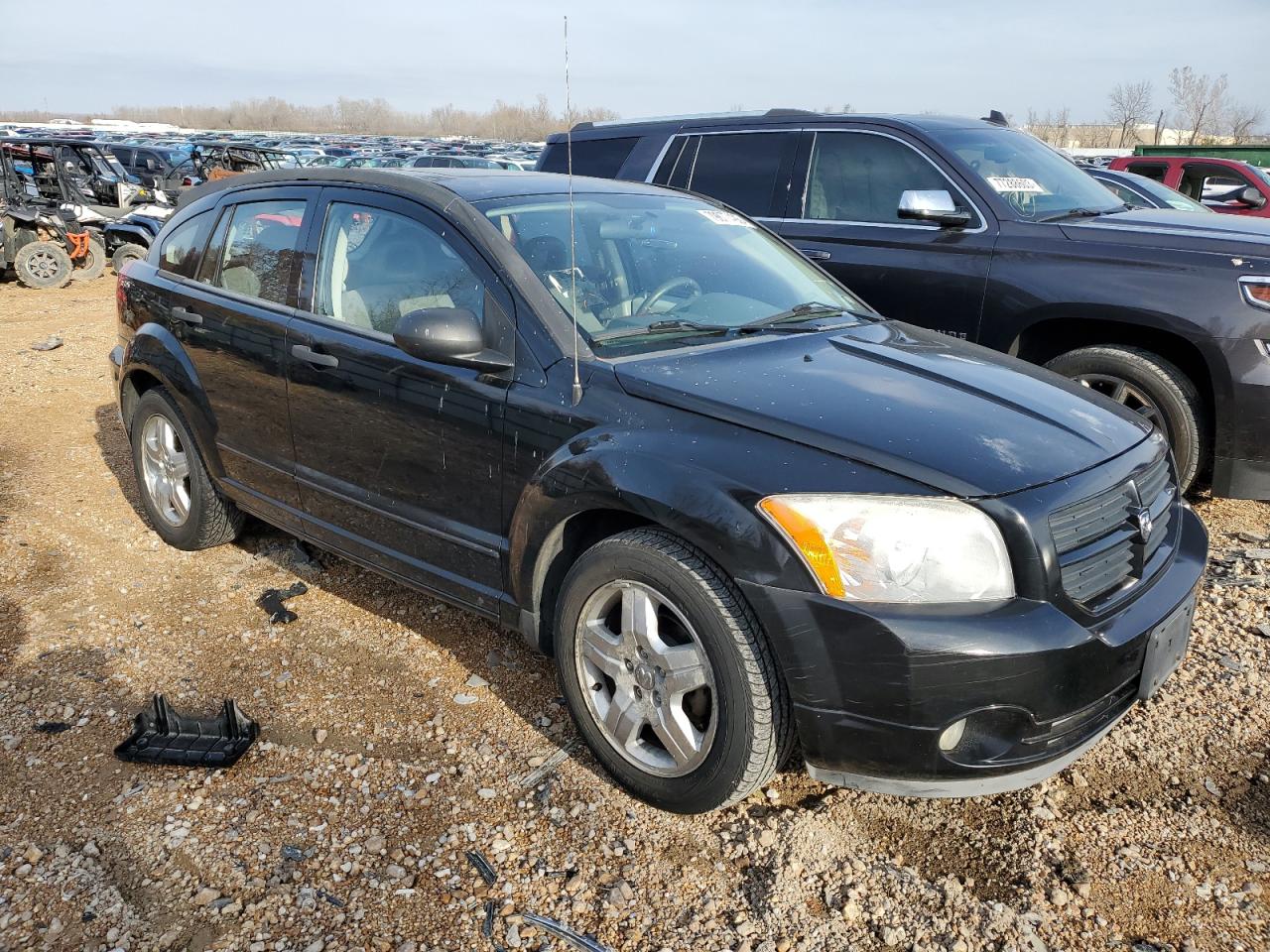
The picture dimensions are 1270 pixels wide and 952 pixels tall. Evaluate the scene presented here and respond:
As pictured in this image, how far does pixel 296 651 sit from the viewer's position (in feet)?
12.3

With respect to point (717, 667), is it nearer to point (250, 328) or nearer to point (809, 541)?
point (809, 541)

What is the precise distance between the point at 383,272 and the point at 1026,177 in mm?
3752

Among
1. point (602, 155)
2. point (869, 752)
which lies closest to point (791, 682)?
point (869, 752)

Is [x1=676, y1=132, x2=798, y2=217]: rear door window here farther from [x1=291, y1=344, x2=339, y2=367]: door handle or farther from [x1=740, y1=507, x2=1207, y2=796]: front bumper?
[x1=740, y1=507, x2=1207, y2=796]: front bumper

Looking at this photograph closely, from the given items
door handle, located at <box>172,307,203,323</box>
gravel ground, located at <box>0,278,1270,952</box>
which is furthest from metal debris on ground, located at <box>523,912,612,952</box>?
door handle, located at <box>172,307,203,323</box>

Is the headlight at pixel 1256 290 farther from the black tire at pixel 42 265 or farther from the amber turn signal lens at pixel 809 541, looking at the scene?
the black tire at pixel 42 265

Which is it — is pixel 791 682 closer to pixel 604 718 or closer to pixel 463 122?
A: pixel 604 718

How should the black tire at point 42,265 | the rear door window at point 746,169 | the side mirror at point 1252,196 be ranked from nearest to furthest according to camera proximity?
the rear door window at point 746,169, the side mirror at point 1252,196, the black tire at point 42,265

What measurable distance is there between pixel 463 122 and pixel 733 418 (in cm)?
11204

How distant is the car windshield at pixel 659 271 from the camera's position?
3.18 m

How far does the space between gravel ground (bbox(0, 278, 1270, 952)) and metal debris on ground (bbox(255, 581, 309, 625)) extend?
0.30ft

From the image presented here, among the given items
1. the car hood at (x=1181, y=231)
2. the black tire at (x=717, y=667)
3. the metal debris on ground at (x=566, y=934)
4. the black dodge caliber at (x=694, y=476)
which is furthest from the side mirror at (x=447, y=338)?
the car hood at (x=1181, y=231)

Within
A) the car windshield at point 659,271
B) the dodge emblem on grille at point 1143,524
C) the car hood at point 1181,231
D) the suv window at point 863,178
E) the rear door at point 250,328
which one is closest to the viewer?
the dodge emblem on grille at point 1143,524

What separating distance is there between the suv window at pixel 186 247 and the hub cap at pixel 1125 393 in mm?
4164
